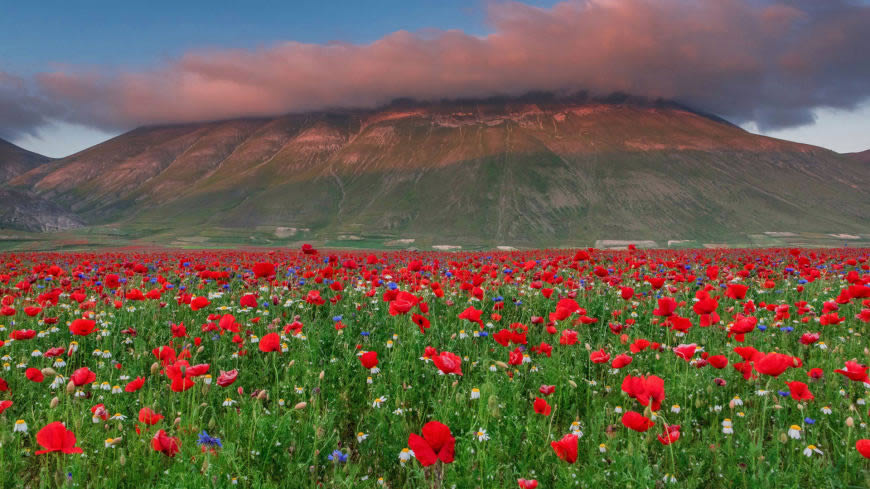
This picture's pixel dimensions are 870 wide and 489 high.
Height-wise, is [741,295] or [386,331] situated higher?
→ [741,295]

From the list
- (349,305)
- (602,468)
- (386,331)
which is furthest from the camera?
(349,305)

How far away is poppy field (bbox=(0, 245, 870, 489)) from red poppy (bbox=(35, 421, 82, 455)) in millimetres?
17

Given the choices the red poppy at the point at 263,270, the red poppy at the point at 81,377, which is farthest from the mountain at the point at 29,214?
the red poppy at the point at 81,377

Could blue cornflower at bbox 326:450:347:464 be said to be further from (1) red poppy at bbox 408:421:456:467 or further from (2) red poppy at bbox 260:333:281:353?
(1) red poppy at bbox 408:421:456:467

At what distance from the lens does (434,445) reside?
2311mm

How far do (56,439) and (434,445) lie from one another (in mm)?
1999

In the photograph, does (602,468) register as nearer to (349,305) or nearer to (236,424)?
(236,424)

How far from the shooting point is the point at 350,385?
5055 mm

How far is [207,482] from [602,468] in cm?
256

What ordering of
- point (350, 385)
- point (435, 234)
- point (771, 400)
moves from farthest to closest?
point (435, 234) → point (350, 385) → point (771, 400)

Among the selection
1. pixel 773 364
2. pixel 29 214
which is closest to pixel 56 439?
pixel 773 364

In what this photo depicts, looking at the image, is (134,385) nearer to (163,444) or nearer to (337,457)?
(163,444)

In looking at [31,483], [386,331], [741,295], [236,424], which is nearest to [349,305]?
[386,331]

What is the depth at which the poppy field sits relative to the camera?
10.8ft
